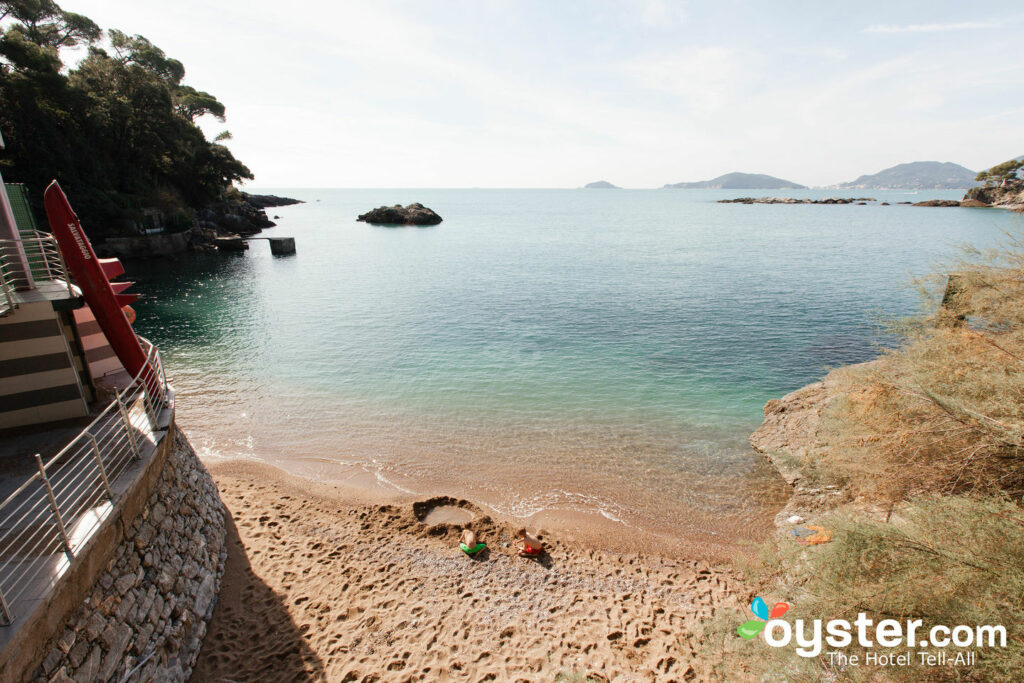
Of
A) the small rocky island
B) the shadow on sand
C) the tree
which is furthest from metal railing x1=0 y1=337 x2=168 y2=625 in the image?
the small rocky island

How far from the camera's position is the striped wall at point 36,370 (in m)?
8.73

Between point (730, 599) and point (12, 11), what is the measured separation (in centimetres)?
8161

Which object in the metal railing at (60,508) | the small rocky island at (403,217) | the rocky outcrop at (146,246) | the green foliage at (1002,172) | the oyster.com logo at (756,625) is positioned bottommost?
the oyster.com logo at (756,625)

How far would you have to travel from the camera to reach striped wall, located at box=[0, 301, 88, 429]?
8727mm

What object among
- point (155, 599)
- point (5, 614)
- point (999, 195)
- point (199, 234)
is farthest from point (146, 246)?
point (999, 195)

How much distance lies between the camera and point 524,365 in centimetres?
2225

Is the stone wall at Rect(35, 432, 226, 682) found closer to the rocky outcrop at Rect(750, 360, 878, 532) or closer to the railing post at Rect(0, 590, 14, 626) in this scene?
the railing post at Rect(0, 590, 14, 626)

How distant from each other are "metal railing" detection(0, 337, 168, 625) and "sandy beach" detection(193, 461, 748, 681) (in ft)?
9.95

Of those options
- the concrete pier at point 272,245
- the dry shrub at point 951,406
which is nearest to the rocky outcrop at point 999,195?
the dry shrub at point 951,406

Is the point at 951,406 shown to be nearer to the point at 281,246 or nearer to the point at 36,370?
the point at 36,370

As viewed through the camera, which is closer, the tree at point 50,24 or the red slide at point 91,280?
the red slide at point 91,280

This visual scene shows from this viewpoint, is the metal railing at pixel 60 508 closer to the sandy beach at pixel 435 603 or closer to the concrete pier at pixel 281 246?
the sandy beach at pixel 435 603

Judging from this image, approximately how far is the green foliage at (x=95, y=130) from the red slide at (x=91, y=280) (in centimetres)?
4389

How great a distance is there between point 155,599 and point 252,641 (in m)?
1.81
